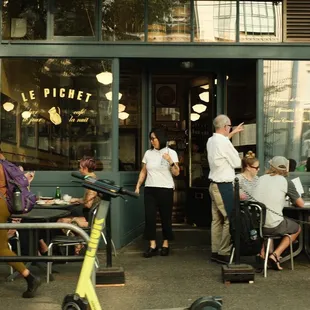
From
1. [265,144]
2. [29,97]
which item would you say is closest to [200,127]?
[265,144]

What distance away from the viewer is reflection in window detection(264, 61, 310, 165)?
816 cm

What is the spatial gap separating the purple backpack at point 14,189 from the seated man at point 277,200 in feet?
8.87

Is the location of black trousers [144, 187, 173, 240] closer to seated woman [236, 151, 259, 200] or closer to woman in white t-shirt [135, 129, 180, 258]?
woman in white t-shirt [135, 129, 180, 258]

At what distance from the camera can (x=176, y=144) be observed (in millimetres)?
10070

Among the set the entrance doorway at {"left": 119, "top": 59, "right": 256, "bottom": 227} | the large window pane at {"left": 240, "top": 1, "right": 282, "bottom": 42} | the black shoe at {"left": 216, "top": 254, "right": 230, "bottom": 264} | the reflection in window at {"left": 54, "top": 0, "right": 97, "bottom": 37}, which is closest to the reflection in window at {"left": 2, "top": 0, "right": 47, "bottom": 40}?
the reflection in window at {"left": 54, "top": 0, "right": 97, "bottom": 37}

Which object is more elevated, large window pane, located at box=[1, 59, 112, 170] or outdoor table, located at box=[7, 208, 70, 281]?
large window pane, located at box=[1, 59, 112, 170]

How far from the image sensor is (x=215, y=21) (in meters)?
8.21

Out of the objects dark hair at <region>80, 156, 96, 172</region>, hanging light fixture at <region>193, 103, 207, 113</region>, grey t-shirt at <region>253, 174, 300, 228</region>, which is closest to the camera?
grey t-shirt at <region>253, 174, 300, 228</region>

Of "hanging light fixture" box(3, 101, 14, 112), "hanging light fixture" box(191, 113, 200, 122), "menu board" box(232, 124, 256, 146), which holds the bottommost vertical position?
"menu board" box(232, 124, 256, 146)

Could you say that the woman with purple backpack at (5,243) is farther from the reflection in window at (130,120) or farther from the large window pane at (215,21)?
the large window pane at (215,21)

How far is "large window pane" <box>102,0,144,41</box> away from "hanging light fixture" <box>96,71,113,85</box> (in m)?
0.49

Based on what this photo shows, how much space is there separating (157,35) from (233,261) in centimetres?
345

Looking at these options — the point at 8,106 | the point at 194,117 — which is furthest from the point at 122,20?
the point at 194,117

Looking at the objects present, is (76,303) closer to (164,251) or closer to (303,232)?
(164,251)
